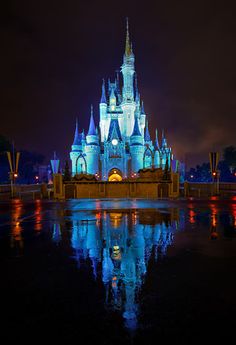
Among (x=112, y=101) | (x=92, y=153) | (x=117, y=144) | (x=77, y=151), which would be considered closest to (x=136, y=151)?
(x=117, y=144)

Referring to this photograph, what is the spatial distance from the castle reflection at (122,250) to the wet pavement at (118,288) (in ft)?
0.07

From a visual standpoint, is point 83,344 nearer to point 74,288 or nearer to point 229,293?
point 74,288

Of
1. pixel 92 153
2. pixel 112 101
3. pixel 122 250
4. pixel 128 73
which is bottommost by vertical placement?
pixel 122 250

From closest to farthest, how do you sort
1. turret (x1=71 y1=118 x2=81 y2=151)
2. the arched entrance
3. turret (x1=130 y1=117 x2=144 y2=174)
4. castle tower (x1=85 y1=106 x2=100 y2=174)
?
1. turret (x1=130 y1=117 x2=144 y2=174)
2. castle tower (x1=85 y1=106 x2=100 y2=174)
3. the arched entrance
4. turret (x1=71 y1=118 x2=81 y2=151)

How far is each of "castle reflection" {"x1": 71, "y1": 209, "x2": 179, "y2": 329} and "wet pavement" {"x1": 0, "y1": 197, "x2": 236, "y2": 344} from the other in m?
0.02

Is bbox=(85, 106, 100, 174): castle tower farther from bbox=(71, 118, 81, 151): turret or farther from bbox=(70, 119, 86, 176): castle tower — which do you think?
bbox=(71, 118, 81, 151): turret

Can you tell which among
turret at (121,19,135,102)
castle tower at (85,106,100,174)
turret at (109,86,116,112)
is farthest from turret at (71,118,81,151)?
turret at (121,19,135,102)

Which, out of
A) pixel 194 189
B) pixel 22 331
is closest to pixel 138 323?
pixel 22 331

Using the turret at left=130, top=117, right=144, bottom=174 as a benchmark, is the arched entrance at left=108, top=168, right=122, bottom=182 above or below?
below

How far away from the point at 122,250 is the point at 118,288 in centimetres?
252

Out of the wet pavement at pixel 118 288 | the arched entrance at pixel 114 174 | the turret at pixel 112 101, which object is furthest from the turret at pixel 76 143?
the wet pavement at pixel 118 288

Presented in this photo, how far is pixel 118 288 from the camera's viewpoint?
15.1 ft

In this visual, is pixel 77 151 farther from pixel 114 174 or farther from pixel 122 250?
pixel 122 250

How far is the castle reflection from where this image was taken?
4.28 metres
